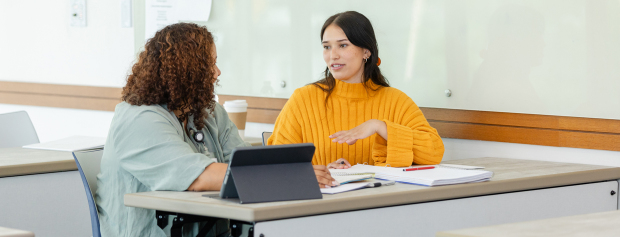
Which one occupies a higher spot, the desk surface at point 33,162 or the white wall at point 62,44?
the white wall at point 62,44

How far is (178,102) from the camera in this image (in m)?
1.93

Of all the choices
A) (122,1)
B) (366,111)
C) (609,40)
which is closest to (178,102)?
(366,111)

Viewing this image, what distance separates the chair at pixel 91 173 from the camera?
194 cm

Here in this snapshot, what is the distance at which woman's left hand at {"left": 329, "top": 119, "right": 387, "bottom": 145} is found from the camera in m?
2.06

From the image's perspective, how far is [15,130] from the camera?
10.2ft

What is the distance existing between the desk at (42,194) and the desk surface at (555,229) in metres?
1.71

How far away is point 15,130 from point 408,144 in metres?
1.95

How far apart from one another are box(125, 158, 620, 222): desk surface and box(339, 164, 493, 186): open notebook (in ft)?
0.07

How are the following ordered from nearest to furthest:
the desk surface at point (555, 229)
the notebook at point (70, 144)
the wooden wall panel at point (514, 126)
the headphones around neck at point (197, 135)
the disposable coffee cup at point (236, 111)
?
the desk surface at point (555, 229) < the headphones around neck at point (197, 135) < the wooden wall panel at point (514, 126) < the notebook at point (70, 144) < the disposable coffee cup at point (236, 111)

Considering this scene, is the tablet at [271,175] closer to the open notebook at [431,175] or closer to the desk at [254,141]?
the open notebook at [431,175]

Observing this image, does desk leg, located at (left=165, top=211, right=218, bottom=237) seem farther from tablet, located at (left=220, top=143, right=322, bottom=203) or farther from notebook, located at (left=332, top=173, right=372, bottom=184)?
notebook, located at (left=332, top=173, right=372, bottom=184)

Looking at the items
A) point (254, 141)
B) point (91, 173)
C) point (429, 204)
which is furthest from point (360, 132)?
point (254, 141)

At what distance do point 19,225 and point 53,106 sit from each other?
174cm

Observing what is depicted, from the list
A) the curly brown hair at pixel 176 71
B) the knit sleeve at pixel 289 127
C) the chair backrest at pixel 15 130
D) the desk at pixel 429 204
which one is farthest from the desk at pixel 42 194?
the desk at pixel 429 204
